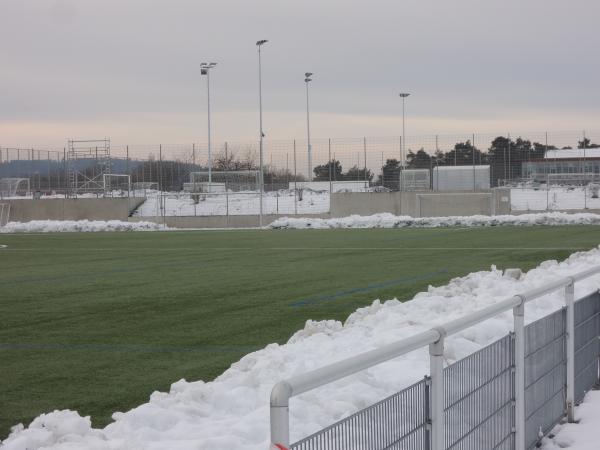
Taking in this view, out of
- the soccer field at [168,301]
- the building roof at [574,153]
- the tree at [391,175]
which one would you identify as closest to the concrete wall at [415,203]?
the tree at [391,175]

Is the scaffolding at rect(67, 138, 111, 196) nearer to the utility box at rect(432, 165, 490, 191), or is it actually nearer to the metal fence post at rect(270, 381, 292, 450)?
the utility box at rect(432, 165, 490, 191)

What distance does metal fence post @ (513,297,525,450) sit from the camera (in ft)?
18.0

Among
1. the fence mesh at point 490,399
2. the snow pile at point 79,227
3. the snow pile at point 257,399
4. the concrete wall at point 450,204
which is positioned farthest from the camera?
the concrete wall at point 450,204

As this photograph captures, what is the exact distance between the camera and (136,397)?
6.91 metres

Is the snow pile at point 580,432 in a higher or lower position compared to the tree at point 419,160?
lower

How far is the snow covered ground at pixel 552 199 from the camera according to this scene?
51062mm

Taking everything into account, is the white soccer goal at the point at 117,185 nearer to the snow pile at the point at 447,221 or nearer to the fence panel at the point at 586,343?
the snow pile at the point at 447,221

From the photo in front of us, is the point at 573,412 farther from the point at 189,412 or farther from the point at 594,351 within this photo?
the point at 189,412

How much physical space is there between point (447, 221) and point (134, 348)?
33.2 meters

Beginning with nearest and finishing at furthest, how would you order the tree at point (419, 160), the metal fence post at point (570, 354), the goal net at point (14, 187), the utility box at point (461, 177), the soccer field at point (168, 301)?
the metal fence post at point (570, 354)
the soccer field at point (168, 301)
the utility box at point (461, 177)
the tree at point (419, 160)
the goal net at point (14, 187)

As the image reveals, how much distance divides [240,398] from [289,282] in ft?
31.8

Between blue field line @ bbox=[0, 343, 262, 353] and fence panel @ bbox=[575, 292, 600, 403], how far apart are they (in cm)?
322

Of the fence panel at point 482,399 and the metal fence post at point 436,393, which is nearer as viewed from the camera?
the metal fence post at point 436,393

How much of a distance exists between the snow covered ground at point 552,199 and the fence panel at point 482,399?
4610 cm
